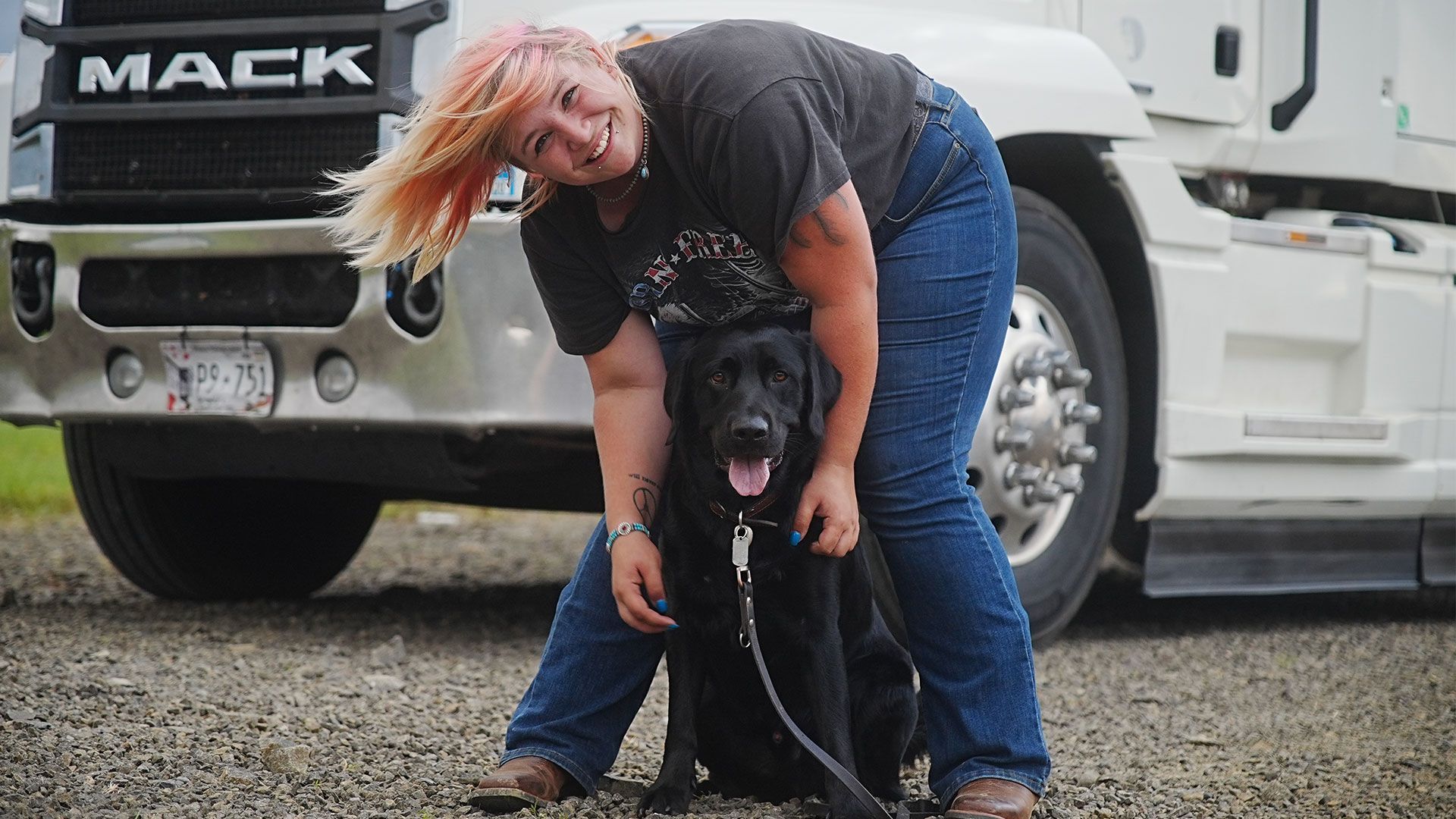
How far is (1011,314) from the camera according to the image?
3.53 meters

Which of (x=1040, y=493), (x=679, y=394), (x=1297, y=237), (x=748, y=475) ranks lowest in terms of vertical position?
(x=1040, y=493)

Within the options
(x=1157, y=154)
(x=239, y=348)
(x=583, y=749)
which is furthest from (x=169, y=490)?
(x=1157, y=154)

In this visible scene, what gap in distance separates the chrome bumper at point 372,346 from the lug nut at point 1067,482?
1343 millimetres

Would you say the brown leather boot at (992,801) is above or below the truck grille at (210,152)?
below

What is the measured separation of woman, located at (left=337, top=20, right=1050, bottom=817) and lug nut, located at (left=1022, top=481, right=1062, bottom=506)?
1.33 meters

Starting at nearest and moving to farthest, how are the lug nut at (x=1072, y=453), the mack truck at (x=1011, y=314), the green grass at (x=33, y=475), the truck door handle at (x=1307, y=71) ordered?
1. the mack truck at (x=1011, y=314)
2. the lug nut at (x=1072, y=453)
3. the truck door handle at (x=1307, y=71)
4. the green grass at (x=33, y=475)

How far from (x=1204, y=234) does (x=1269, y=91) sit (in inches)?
25.3

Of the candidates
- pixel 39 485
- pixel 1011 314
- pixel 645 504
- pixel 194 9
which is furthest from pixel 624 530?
pixel 39 485

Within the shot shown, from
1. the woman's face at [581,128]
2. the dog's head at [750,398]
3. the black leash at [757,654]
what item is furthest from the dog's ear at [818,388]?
the woman's face at [581,128]

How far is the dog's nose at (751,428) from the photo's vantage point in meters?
2.58

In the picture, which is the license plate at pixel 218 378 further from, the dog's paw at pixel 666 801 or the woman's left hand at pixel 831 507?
the woman's left hand at pixel 831 507

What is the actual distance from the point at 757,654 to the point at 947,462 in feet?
1.57

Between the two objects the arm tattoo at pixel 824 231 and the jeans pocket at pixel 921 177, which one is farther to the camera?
the jeans pocket at pixel 921 177

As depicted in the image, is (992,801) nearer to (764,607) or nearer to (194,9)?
(764,607)
